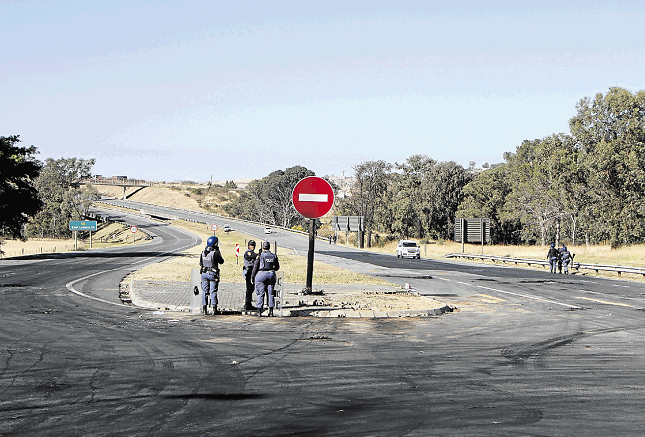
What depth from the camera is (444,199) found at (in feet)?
369

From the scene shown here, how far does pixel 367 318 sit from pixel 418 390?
6873mm

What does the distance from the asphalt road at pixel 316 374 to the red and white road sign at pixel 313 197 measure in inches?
118

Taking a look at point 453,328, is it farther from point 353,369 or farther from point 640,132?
point 640,132

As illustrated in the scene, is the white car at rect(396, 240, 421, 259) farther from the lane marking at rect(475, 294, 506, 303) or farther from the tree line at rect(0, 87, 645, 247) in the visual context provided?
the lane marking at rect(475, 294, 506, 303)

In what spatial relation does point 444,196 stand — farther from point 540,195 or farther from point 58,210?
point 58,210

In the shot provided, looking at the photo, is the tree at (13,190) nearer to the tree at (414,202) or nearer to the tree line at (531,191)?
the tree line at (531,191)

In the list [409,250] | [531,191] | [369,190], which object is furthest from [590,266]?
[369,190]

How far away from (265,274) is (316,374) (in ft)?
19.4

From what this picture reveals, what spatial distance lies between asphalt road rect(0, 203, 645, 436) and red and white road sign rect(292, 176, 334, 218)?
299cm

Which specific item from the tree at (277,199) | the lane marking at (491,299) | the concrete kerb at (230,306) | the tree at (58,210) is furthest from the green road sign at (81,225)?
the lane marking at (491,299)

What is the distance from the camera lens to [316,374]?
26.2ft

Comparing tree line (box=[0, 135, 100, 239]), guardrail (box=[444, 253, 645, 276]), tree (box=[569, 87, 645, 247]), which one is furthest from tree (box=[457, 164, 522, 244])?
tree line (box=[0, 135, 100, 239])

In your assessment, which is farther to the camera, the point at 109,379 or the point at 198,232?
the point at 198,232

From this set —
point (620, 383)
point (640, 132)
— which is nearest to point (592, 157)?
point (640, 132)
